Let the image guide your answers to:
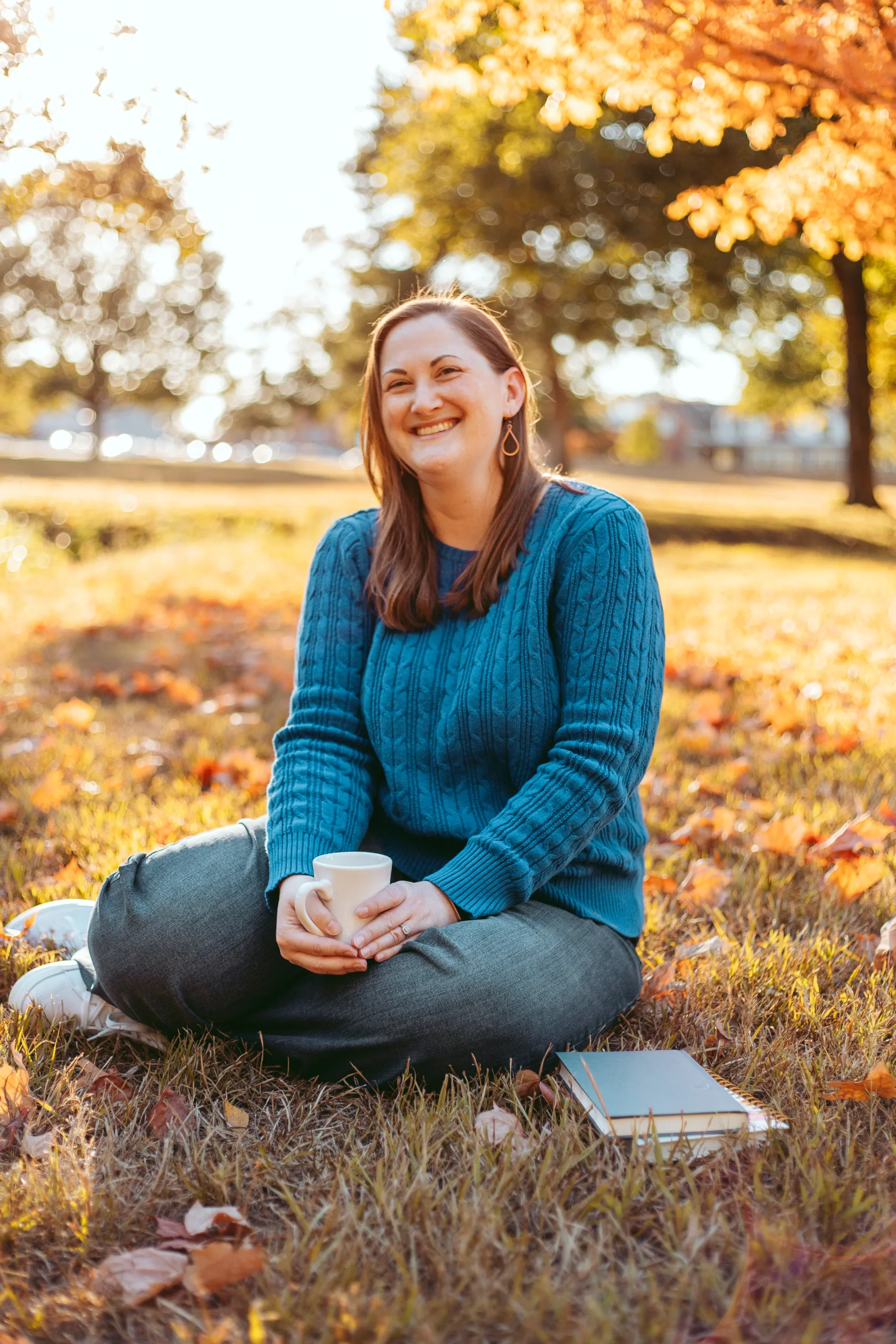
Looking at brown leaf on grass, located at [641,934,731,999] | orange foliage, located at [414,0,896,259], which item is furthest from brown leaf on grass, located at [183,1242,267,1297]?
orange foliage, located at [414,0,896,259]

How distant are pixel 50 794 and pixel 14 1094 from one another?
5.50 ft

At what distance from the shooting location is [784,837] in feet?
9.95

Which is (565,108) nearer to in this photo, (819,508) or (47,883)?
(47,883)

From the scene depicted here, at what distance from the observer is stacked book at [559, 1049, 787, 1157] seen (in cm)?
176

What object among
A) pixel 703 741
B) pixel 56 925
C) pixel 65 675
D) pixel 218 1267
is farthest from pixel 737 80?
pixel 65 675

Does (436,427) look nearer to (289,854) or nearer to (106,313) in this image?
(289,854)

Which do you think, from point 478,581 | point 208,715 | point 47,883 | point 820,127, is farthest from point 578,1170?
point 820,127

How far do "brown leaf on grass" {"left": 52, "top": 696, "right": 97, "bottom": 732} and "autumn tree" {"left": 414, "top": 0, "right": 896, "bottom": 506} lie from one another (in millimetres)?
3086

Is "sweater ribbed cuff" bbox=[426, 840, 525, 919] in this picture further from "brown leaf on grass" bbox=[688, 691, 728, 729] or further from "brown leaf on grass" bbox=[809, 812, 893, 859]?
"brown leaf on grass" bbox=[688, 691, 728, 729]

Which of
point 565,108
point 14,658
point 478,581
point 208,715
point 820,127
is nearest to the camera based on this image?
point 478,581

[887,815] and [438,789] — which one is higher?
[438,789]

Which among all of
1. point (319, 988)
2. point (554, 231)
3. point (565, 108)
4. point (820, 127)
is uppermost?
point (554, 231)

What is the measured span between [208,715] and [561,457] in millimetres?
19895

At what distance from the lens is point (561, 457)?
77.9ft
